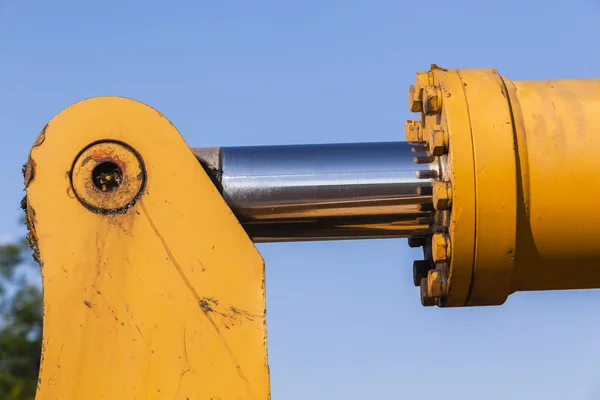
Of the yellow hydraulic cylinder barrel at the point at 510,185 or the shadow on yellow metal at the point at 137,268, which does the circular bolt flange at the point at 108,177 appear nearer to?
the shadow on yellow metal at the point at 137,268

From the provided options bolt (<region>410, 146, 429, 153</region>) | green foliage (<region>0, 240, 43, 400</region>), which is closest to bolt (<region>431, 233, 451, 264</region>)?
bolt (<region>410, 146, 429, 153</region>)

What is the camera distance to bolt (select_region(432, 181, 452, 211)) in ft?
6.86

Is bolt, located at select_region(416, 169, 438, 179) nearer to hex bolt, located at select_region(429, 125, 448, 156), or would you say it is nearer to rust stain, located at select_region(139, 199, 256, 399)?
hex bolt, located at select_region(429, 125, 448, 156)

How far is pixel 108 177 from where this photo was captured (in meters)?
2.16

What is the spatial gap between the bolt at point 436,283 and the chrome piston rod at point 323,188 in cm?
11

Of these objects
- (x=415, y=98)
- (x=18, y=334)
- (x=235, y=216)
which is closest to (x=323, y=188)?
(x=235, y=216)

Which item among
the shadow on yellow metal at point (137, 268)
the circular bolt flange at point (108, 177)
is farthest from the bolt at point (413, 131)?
the circular bolt flange at point (108, 177)

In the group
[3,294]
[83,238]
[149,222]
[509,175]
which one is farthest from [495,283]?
[3,294]

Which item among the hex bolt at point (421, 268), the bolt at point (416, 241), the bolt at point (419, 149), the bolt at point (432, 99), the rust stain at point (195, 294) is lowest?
the rust stain at point (195, 294)

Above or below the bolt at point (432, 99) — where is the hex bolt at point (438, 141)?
below

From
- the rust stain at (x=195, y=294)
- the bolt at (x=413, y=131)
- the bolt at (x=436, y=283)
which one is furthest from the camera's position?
the bolt at (x=413, y=131)

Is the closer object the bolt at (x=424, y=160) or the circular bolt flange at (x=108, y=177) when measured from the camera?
the circular bolt flange at (x=108, y=177)

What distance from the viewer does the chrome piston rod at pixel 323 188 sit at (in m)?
2.25

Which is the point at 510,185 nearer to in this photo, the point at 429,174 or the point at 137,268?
the point at 429,174
